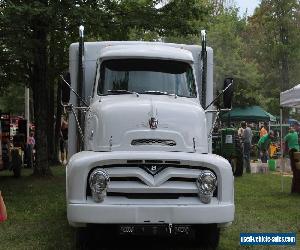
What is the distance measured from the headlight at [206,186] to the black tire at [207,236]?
2.00 feet

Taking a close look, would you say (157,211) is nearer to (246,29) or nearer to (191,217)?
(191,217)

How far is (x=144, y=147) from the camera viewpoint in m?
7.44

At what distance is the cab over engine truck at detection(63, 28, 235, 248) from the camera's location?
22.7 ft

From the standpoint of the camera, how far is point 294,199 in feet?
43.5

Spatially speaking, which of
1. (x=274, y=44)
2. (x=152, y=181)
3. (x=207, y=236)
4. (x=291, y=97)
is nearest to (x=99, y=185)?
(x=152, y=181)

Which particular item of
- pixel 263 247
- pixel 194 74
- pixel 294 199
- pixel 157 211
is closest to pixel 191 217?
pixel 157 211

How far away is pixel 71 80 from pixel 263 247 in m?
3.75

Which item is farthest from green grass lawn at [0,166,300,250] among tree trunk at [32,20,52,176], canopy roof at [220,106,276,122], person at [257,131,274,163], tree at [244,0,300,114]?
tree at [244,0,300,114]

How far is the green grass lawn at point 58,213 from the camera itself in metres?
8.75

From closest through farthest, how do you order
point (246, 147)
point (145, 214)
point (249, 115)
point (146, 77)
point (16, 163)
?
point (145, 214) → point (146, 77) → point (16, 163) → point (246, 147) → point (249, 115)

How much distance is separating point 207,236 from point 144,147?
4.98 ft

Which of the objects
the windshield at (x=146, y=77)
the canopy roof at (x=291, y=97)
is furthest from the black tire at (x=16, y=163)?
the windshield at (x=146, y=77)

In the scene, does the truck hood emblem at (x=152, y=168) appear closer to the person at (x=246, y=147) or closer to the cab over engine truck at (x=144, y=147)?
the cab over engine truck at (x=144, y=147)

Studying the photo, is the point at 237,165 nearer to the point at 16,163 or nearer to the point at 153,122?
the point at 16,163
